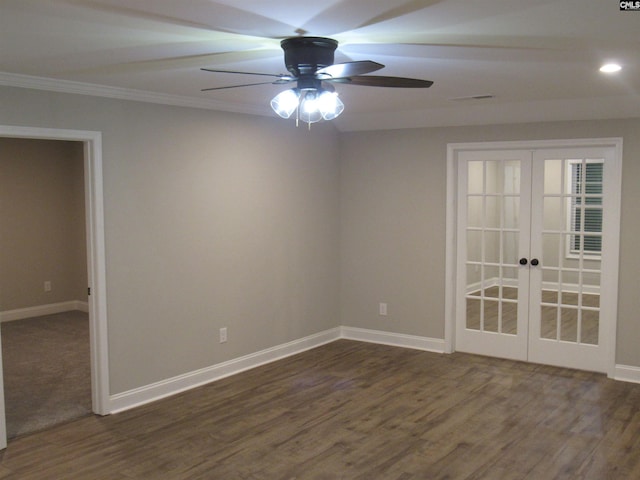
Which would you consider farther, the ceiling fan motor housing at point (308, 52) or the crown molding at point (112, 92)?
the crown molding at point (112, 92)

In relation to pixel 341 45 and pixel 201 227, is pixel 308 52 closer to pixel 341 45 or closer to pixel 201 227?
pixel 341 45

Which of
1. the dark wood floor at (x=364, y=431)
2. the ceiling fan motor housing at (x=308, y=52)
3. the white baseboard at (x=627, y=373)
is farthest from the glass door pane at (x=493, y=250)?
the ceiling fan motor housing at (x=308, y=52)

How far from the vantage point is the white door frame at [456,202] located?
527 centimetres

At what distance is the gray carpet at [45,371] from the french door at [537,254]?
3626mm

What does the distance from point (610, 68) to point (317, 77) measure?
6.05 ft

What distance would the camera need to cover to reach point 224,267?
5383mm

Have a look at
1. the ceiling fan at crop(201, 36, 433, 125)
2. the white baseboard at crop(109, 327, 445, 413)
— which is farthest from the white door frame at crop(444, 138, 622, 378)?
the ceiling fan at crop(201, 36, 433, 125)

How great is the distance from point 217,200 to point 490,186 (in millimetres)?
2576

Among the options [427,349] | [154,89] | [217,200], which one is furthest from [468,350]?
[154,89]

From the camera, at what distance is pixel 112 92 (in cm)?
441

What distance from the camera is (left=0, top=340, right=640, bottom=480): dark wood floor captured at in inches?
146

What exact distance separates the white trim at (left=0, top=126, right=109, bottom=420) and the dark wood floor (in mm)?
267

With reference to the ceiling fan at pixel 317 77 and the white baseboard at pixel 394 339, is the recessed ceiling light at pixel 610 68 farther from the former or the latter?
the white baseboard at pixel 394 339

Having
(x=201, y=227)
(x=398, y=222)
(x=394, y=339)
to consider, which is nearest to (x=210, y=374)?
(x=201, y=227)
